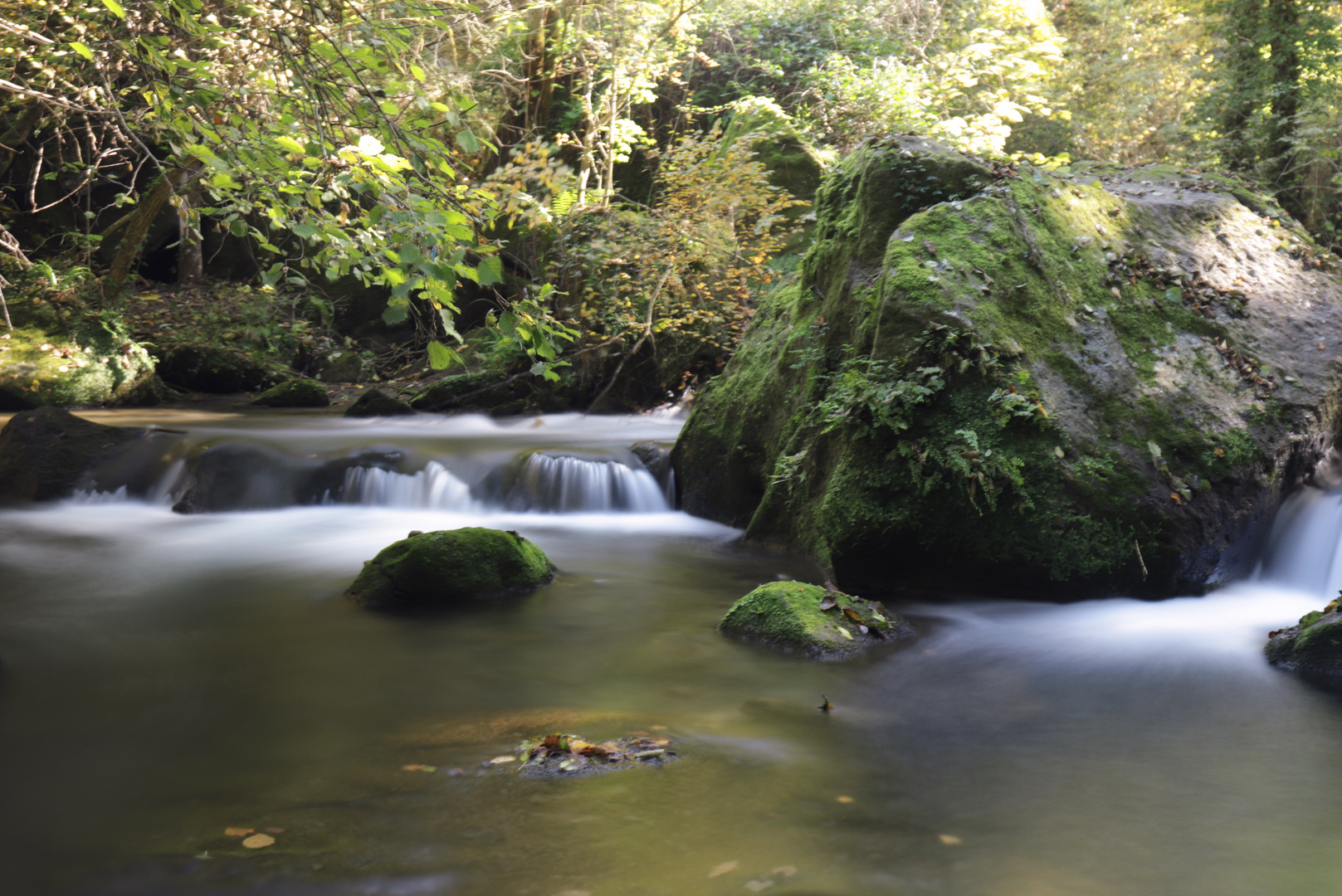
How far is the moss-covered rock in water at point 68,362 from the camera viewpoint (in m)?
13.1

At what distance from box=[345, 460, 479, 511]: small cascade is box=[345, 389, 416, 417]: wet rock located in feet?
12.8

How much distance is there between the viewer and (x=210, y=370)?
A: 15.9 meters

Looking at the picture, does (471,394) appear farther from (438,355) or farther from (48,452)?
(438,355)

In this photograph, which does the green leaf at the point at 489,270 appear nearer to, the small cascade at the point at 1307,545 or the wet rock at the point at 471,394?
the small cascade at the point at 1307,545

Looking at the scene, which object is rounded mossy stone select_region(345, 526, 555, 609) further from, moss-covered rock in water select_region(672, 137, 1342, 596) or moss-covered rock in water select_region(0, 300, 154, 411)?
moss-covered rock in water select_region(0, 300, 154, 411)

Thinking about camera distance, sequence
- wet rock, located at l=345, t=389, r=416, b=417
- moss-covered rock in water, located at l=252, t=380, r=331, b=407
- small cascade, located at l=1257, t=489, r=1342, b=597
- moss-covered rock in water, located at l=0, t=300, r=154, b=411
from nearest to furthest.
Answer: small cascade, located at l=1257, t=489, r=1342, b=597
moss-covered rock in water, located at l=0, t=300, r=154, b=411
wet rock, located at l=345, t=389, r=416, b=417
moss-covered rock in water, located at l=252, t=380, r=331, b=407

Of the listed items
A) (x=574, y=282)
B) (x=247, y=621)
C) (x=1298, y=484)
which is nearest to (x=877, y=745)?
(x=247, y=621)

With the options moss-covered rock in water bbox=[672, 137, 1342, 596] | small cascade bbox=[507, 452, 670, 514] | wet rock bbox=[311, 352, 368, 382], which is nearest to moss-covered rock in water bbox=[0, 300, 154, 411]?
wet rock bbox=[311, 352, 368, 382]

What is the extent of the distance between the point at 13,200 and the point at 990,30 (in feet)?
67.1

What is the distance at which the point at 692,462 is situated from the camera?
909cm

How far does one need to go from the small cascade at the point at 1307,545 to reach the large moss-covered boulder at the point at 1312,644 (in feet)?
3.53

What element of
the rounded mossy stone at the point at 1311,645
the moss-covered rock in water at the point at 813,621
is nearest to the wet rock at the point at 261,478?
the moss-covered rock in water at the point at 813,621

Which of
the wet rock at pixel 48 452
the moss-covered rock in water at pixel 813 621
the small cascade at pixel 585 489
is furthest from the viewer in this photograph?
the small cascade at pixel 585 489

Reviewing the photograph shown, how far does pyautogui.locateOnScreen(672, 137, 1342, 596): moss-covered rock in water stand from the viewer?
582 centimetres
